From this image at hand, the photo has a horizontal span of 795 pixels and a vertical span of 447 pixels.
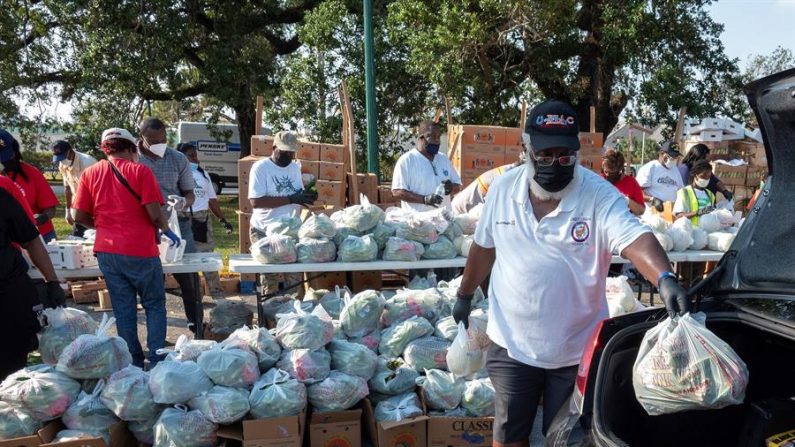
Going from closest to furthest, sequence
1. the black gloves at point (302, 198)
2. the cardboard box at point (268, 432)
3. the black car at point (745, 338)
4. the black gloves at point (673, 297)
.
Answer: the black gloves at point (673, 297) < the black car at point (745, 338) < the cardboard box at point (268, 432) < the black gloves at point (302, 198)

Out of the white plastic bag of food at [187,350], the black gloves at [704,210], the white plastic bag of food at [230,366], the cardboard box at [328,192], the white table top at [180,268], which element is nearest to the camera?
the white plastic bag of food at [230,366]

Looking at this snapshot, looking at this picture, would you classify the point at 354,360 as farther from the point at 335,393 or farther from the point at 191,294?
the point at 191,294

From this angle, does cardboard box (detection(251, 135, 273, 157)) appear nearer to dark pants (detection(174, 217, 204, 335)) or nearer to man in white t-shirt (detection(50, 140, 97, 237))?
man in white t-shirt (detection(50, 140, 97, 237))

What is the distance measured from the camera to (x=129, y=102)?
15320 millimetres

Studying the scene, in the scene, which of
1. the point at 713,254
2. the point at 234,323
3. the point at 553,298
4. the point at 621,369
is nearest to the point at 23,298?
the point at 234,323

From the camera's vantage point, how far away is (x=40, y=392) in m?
3.78

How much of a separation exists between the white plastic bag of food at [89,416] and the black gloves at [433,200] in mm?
3764

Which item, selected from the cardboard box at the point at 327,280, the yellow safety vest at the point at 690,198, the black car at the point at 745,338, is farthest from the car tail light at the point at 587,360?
the yellow safety vest at the point at 690,198

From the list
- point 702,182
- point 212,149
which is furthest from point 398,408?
point 212,149

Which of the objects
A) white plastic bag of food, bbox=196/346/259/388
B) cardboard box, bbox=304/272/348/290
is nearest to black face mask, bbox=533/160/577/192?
white plastic bag of food, bbox=196/346/259/388

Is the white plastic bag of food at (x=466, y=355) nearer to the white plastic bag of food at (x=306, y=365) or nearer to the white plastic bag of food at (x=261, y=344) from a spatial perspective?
the white plastic bag of food at (x=306, y=365)

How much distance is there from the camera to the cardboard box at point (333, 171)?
10.4 m

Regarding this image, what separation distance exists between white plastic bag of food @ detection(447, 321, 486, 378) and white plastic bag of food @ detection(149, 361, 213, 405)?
1.58m

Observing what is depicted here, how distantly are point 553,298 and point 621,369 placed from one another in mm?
436
